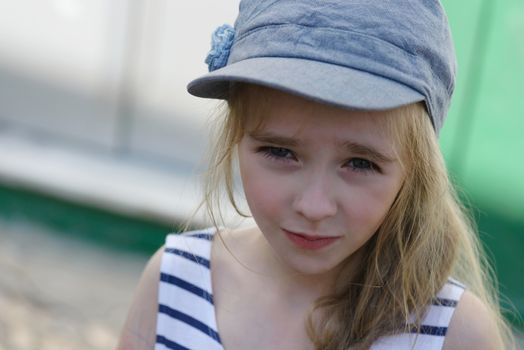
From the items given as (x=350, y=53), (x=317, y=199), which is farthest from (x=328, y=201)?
(x=350, y=53)

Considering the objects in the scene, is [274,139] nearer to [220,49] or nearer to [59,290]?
[220,49]

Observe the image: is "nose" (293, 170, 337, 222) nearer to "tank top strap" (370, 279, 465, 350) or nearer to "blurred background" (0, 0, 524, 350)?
"tank top strap" (370, 279, 465, 350)

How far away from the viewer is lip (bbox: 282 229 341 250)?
1531 mm

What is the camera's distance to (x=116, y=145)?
460cm

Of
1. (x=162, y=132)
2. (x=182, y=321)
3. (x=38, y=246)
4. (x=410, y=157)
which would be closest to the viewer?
(x=410, y=157)

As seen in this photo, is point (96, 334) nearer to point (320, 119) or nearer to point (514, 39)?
point (514, 39)

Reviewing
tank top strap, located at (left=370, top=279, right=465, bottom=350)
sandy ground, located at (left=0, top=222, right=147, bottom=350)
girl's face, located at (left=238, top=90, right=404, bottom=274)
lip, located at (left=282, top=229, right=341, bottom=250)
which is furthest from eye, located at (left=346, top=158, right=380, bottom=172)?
sandy ground, located at (left=0, top=222, right=147, bottom=350)

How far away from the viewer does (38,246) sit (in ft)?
13.8

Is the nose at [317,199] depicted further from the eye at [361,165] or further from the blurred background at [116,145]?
the blurred background at [116,145]

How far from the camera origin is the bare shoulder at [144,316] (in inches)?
71.2

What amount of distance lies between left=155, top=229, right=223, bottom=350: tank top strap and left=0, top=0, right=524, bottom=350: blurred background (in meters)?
1.77

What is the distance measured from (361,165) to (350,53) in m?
0.18

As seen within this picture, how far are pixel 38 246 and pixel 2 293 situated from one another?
0.50 meters

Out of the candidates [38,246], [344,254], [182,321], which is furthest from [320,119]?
[38,246]
